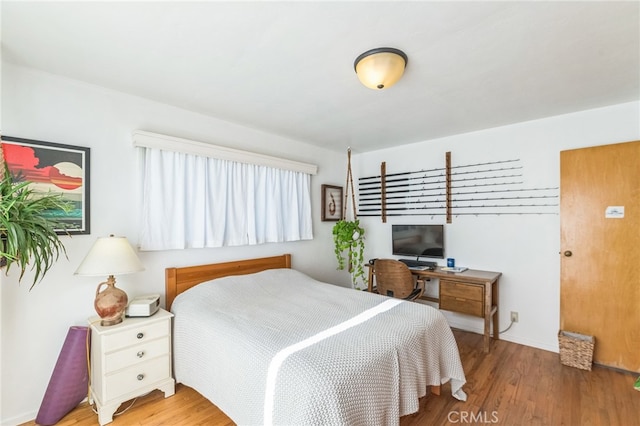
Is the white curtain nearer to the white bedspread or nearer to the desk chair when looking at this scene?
the white bedspread

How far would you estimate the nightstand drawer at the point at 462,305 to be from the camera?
2.83m

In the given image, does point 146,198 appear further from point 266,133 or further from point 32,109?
point 266,133

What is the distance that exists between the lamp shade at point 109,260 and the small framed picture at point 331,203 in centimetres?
248

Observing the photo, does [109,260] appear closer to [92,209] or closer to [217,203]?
[92,209]

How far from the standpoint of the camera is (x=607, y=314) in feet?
8.14

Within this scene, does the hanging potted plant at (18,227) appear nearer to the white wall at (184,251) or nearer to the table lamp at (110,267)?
the table lamp at (110,267)

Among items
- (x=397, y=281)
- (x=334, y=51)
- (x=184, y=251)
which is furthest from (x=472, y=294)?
(x=184, y=251)

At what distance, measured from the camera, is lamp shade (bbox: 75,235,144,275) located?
1.81 m

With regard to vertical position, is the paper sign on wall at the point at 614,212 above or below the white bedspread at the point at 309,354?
above

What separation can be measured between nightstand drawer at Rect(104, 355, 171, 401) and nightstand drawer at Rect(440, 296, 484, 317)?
8.87 feet

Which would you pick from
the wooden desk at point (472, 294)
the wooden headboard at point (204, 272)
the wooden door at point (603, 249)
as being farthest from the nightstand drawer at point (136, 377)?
the wooden door at point (603, 249)

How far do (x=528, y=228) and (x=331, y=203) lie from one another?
7.80 feet

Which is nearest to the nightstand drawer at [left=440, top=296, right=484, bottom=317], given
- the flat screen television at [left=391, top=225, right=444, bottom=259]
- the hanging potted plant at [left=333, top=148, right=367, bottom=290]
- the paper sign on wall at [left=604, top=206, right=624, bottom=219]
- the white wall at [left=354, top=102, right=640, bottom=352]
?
the white wall at [left=354, top=102, right=640, bottom=352]

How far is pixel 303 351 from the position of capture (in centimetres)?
145
